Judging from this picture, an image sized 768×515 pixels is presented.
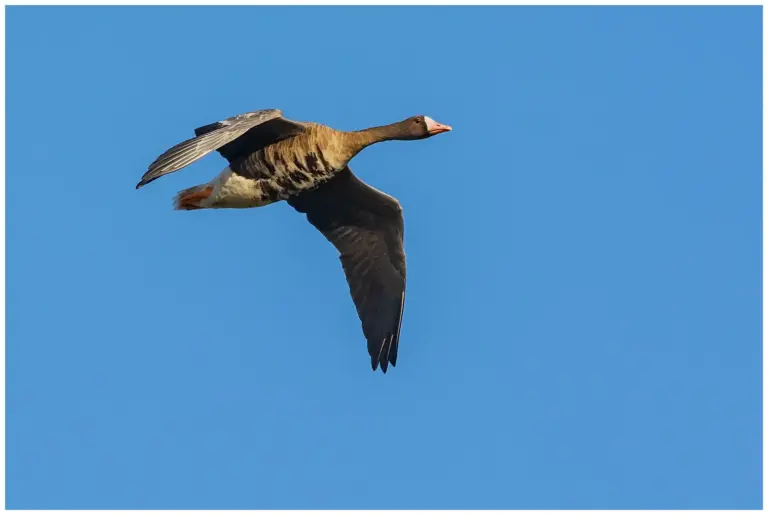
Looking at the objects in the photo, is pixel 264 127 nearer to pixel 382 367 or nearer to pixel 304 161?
pixel 304 161

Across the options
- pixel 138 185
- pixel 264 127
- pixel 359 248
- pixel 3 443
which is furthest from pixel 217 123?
pixel 3 443

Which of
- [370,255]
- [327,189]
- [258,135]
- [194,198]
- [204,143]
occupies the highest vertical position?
[258,135]

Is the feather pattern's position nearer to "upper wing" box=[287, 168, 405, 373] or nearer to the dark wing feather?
the dark wing feather

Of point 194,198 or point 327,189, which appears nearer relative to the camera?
point 194,198

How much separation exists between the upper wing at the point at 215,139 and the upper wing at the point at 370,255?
1.58 meters

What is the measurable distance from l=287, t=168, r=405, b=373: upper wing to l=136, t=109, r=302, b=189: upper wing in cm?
158

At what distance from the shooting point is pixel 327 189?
688 inches

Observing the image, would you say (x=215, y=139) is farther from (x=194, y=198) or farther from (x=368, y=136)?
(x=368, y=136)

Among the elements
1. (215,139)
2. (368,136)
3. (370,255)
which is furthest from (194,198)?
(370,255)

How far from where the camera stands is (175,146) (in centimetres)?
1512

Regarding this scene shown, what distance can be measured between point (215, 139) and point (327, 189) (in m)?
2.71

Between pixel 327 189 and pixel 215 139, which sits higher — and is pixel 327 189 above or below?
above

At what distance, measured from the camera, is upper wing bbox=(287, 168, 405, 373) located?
58.2 feet

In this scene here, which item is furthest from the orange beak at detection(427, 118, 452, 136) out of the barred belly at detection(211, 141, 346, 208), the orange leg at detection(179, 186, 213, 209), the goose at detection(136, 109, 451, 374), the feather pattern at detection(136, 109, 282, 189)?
the orange leg at detection(179, 186, 213, 209)
